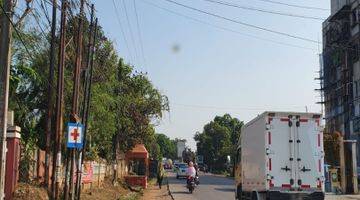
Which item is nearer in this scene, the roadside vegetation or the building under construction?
the roadside vegetation

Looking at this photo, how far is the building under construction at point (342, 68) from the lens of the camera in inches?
2494

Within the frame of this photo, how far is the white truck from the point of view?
18.1m

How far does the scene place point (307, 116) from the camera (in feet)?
61.0

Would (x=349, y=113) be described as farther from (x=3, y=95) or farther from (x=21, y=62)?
(x=3, y=95)

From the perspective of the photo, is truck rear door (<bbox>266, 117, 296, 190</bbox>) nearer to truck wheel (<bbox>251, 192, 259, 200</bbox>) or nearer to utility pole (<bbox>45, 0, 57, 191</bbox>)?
truck wheel (<bbox>251, 192, 259, 200</bbox>)

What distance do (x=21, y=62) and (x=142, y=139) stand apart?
90.4 ft

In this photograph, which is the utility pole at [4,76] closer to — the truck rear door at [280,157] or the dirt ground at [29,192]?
the dirt ground at [29,192]

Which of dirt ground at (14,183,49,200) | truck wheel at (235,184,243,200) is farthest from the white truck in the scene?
dirt ground at (14,183,49,200)

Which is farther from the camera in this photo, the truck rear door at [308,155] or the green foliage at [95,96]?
the green foliage at [95,96]

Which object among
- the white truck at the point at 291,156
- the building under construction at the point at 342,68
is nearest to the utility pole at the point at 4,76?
the white truck at the point at 291,156

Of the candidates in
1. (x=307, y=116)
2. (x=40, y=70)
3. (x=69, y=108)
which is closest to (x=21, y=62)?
(x=40, y=70)

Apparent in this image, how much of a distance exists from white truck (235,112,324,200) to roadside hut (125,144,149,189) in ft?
89.5

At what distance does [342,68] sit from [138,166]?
2617 centimetres

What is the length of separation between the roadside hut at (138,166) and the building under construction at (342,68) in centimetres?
2052
